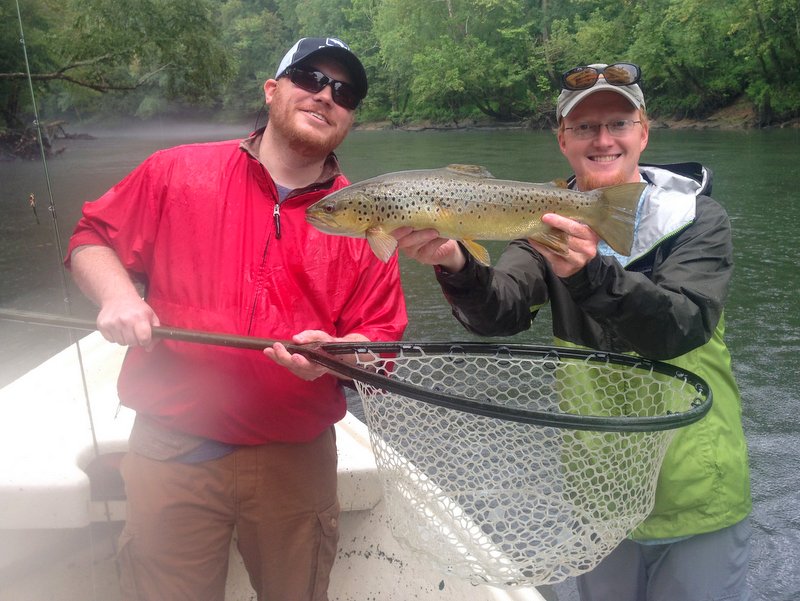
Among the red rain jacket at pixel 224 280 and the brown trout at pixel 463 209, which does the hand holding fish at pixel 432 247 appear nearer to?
the brown trout at pixel 463 209

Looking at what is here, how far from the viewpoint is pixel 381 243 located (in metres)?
2.35

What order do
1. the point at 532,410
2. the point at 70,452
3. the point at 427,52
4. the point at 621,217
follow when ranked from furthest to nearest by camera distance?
the point at 427,52, the point at 70,452, the point at 621,217, the point at 532,410

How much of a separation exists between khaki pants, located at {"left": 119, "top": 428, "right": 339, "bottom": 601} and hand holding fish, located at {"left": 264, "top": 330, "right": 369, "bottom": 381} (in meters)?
0.38

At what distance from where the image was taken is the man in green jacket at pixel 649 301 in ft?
6.99

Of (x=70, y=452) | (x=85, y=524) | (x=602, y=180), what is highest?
(x=602, y=180)

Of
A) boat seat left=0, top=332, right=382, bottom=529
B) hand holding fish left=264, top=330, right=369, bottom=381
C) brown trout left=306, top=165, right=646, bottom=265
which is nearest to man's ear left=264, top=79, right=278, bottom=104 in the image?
brown trout left=306, top=165, right=646, bottom=265

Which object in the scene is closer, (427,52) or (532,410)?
(532,410)

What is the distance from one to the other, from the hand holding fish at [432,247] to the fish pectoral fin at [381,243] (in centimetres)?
3

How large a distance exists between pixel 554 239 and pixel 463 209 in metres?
0.34

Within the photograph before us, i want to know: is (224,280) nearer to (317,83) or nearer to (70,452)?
(317,83)

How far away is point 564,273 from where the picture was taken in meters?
2.13

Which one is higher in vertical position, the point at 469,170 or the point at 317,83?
the point at 317,83

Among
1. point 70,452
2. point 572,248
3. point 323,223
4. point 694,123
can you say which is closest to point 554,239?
point 572,248

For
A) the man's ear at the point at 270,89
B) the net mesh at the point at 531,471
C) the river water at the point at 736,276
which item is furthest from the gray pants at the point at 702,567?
the man's ear at the point at 270,89
